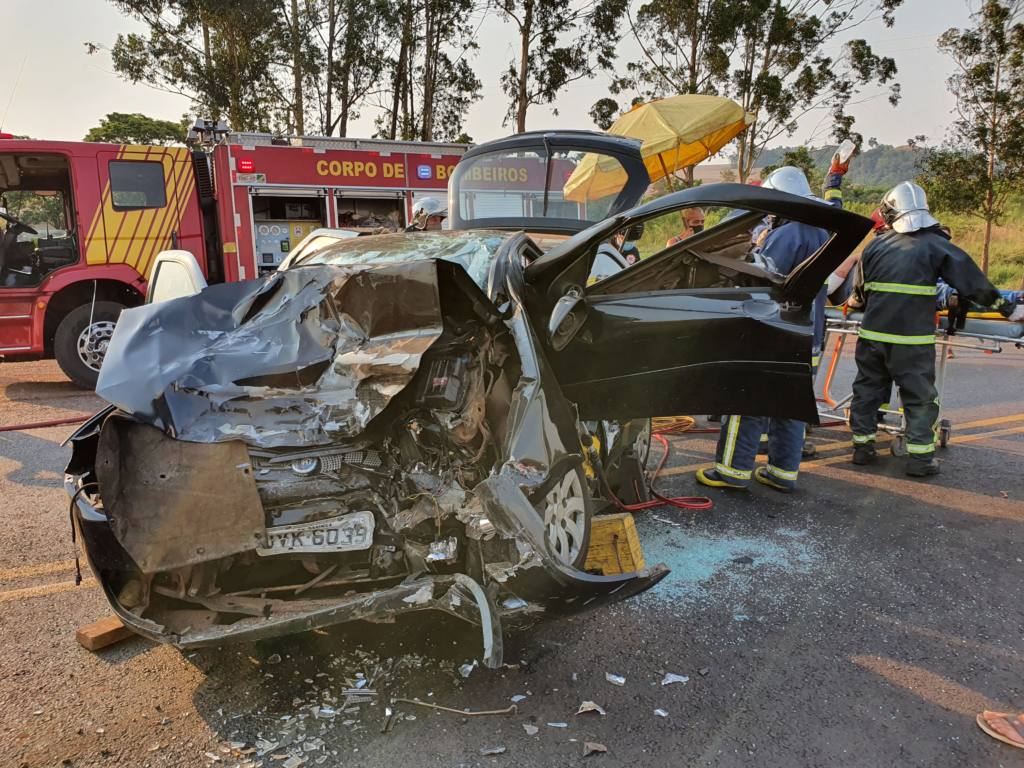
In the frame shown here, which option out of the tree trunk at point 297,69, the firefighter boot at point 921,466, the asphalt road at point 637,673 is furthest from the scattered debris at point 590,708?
the tree trunk at point 297,69

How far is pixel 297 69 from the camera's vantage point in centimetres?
2136

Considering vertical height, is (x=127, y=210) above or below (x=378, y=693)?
above

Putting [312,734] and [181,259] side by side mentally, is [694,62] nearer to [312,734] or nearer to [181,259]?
[181,259]

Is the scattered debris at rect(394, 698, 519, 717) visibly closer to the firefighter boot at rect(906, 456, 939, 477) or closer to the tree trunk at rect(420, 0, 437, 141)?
the firefighter boot at rect(906, 456, 939, 477)

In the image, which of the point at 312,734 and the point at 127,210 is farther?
the point at 127,210

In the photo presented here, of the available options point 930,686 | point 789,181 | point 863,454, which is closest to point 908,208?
point 789,181

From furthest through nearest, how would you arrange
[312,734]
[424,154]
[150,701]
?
1. [424,154]
2. [150,701]
3. [312,734]

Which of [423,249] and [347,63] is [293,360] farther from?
[347,63]

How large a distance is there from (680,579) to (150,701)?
7.37ft

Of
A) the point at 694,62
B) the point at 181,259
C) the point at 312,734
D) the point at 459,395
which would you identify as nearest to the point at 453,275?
the point at 459,395

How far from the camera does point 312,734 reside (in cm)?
221

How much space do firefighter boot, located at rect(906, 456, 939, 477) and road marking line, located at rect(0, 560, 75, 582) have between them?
5.14 m

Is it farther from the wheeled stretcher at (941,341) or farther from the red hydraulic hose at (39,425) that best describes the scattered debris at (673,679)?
the red hydraulic hose at (39,425)

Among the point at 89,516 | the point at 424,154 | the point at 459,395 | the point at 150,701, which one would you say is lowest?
the point at 150,701
